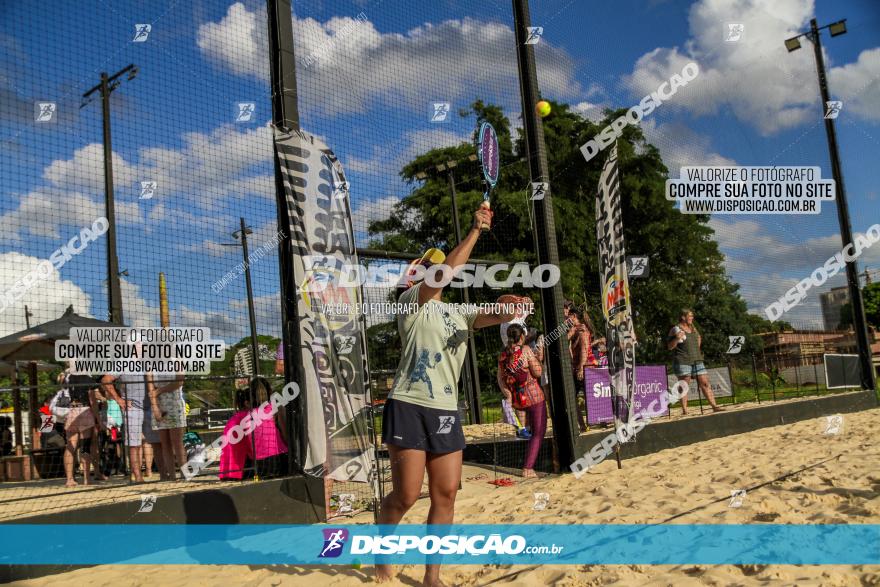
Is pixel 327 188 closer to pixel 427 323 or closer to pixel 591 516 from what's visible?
pixel 427 323

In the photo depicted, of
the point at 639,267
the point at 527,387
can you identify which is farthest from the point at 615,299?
the point at 639,267

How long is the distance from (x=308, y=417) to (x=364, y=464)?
1.85ft

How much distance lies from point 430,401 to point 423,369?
0.16m

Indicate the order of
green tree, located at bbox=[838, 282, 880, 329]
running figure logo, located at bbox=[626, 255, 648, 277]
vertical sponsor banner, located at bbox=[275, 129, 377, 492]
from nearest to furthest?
vertical sponsor banner, located at bbox=[275, 129, 377, 492] < running figure logo, located at bbox=[626, 255, 648, 277] < green tree, located at bbox=[838, 282, 880, 329]

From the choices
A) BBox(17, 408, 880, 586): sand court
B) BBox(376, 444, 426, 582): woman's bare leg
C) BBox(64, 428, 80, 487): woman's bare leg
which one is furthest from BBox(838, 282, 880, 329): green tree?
BBox(376, 444, 426, 582): woman's bare leg

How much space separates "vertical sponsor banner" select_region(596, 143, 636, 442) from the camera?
22.4 ft

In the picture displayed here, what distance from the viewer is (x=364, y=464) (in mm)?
4898

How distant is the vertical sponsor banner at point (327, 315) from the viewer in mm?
4863

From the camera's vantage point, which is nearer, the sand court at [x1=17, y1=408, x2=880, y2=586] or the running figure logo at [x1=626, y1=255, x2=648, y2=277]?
the sand court at [x1=17, y1=408, x2=880, y2=586]

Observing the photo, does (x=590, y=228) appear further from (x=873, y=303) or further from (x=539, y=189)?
(x=873, y=303)

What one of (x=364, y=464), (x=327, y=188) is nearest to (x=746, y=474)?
(x=364, y=464)

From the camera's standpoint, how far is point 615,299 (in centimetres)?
693

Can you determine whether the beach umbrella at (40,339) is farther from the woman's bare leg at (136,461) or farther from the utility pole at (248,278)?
the utility pole at (248,278)

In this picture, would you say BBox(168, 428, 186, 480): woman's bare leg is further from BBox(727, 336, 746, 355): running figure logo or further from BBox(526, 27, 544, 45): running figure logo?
BBox(727, 336, 746, 355): running figure logo
